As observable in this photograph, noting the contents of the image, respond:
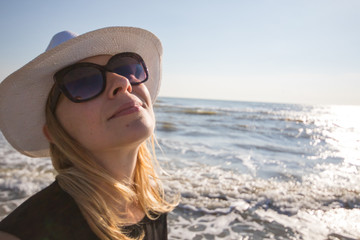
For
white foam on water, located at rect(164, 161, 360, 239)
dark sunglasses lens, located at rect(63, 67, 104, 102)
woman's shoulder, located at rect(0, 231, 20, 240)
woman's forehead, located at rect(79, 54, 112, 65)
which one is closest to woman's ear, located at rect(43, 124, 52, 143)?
dark sunglasses lens, located at rect(63, 67, 104, 102)

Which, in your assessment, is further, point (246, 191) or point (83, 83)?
point (246, 191)

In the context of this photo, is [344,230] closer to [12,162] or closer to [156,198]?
[156,198]

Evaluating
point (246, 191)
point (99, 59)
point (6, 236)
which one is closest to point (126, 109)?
point (99, 59)

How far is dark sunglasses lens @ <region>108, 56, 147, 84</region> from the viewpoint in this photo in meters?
1.89

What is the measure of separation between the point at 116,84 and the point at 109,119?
26 centimetres

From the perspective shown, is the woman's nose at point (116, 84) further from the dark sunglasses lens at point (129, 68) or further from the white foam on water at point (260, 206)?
the white foam on water at point (260, 206)

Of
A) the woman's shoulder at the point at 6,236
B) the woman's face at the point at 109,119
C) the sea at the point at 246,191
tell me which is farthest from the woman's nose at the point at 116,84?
the sea at the point at 246,191

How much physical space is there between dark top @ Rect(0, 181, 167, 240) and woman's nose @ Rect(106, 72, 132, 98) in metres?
0.69

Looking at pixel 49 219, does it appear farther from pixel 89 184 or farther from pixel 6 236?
pixel 89 184

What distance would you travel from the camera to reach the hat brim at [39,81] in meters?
1.70

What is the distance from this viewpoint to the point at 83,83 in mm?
1726

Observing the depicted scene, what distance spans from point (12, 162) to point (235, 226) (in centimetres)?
601

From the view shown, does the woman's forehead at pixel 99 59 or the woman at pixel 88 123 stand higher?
the woman's forehead at pixel 99 59

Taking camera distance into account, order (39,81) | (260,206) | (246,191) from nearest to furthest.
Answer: (39,81)
(260,206)
(246,191)
